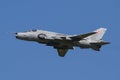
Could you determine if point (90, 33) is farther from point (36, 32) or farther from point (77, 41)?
point (36, 32)

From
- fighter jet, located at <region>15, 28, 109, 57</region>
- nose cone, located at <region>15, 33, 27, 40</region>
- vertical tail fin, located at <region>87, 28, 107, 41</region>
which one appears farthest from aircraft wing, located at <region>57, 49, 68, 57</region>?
nose cone, located at <region>15, 33, 27, 40</region>

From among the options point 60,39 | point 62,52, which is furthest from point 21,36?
point 62,52

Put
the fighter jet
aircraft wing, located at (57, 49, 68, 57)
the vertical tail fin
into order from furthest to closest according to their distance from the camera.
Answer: aircraft wing, located at (57, 49, 68, 57) → the vertical tail fin → the fighter jet

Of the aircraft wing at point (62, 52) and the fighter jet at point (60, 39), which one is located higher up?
the aircraft wing at point (62, 52)

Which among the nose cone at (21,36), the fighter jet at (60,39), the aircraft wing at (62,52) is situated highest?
the aircraft wing at (62,52)

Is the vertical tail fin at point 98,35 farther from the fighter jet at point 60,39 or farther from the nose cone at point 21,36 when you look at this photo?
the nose cone at point 21,36

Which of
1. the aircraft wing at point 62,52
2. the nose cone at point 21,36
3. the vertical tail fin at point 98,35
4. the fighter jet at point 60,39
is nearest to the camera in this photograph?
the nose cone at point 21,36

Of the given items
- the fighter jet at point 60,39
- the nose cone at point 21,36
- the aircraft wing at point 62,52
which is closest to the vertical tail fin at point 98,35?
the fighter jet at point 60,39

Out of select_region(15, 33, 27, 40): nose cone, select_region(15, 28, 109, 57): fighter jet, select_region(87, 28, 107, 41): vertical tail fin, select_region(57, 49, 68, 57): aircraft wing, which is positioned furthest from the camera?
select_region(57, 49, 68, 57): aircraft wing

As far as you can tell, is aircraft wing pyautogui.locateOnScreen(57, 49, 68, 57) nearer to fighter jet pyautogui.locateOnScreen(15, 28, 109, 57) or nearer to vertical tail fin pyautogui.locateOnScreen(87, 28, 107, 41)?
fighter jet pyautogui.locateOnScreen(15, 28, 109, 57)

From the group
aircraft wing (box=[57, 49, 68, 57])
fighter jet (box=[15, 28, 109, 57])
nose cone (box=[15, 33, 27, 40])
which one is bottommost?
fighter jet (box=[15, 28, 109, 57])

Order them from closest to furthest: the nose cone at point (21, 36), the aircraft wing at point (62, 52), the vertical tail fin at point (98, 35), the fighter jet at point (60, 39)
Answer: the nose cone at point (21, 36), the fighter jet at point (60, 39), the vertical tail fin at point (98, 35), the aircraft wing at point (62, 52)

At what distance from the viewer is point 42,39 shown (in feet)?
384

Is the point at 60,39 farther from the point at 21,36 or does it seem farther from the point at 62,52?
the point at 62,52
